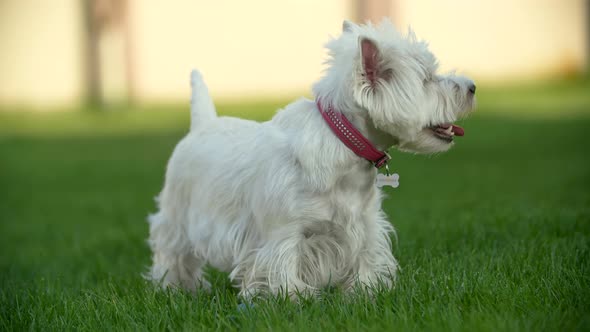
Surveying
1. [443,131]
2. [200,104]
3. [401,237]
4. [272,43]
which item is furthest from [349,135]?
[272,43]

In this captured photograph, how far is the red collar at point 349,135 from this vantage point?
11.4ft

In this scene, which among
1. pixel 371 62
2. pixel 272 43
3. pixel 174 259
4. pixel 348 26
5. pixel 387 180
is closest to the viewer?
pixel 371 62

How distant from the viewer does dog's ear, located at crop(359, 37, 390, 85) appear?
3.31 meters

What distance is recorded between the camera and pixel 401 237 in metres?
5.12

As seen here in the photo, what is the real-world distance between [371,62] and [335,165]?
0.48m

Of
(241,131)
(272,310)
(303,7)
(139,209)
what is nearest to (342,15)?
(303,7)

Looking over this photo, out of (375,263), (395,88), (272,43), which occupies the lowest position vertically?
(375,263)

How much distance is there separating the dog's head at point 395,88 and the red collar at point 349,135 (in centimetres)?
5

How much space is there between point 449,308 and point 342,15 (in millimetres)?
14568

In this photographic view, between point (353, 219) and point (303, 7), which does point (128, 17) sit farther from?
point (353, 219)

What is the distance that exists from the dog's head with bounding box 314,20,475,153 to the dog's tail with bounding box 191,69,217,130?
121 cm

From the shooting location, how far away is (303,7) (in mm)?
17359

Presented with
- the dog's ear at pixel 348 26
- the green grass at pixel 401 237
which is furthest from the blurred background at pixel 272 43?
the dog's ear at pixel 348 26

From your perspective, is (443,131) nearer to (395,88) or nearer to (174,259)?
(395,88)
